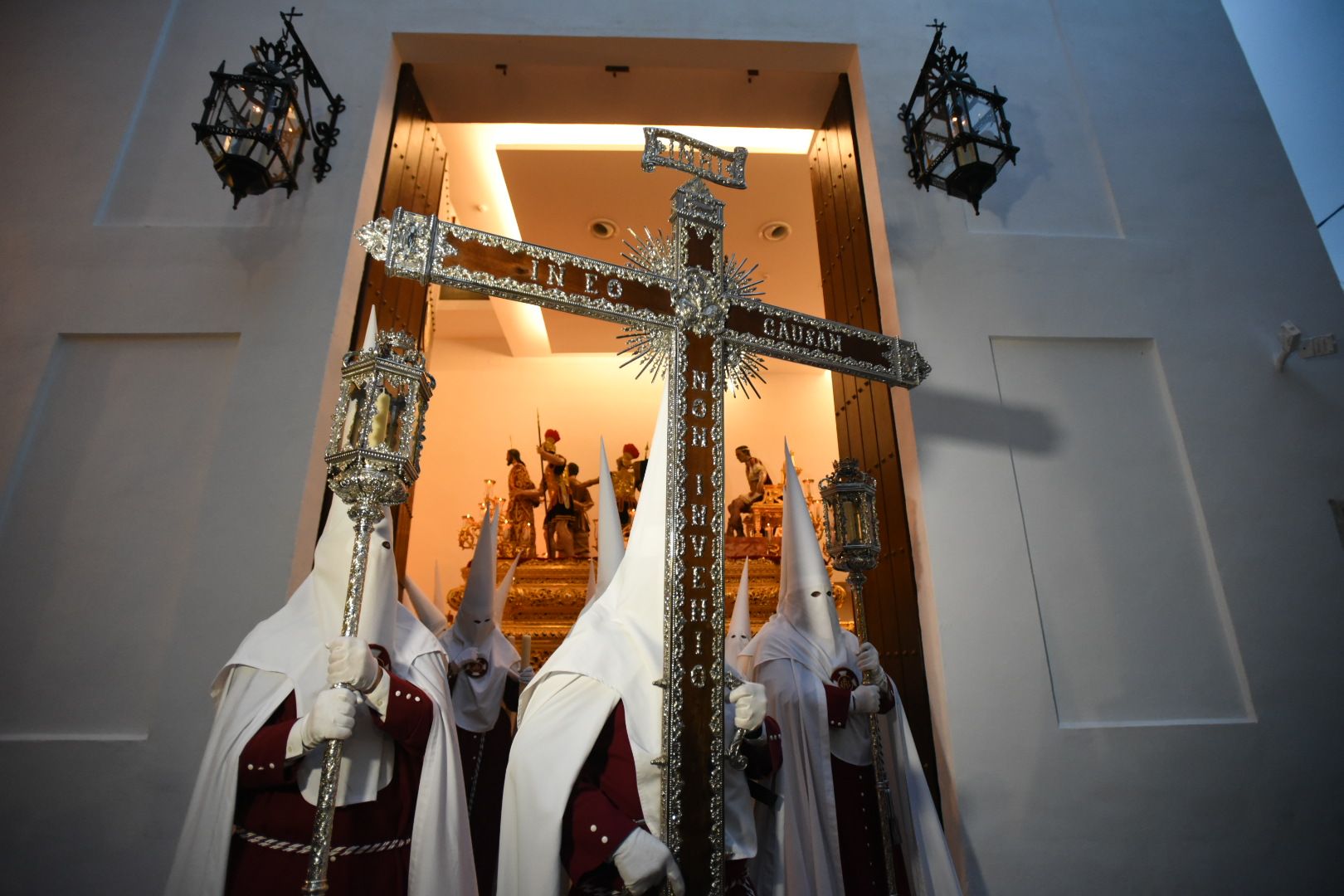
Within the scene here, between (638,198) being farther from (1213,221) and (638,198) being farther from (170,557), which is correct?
(170,557)

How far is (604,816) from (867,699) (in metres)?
1.26

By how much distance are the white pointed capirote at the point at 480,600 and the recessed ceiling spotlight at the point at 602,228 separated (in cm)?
Answer: 409

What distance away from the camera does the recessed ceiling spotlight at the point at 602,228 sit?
735cm

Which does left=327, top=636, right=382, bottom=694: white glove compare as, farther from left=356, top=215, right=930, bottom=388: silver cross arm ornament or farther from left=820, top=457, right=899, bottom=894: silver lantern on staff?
left=820, top=457, right=899, bottom=894: silver lantern on staff

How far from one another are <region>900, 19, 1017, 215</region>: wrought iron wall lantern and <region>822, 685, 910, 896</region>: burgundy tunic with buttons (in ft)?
8.70

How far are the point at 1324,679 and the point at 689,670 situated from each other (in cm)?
340

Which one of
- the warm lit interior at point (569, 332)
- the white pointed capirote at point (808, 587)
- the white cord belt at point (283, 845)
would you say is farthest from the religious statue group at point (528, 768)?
the warm lit interior at point (569, 332)

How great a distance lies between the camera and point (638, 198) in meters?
7.04

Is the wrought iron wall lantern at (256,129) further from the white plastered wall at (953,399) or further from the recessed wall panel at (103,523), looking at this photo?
the recessed wall panel at (103,523)

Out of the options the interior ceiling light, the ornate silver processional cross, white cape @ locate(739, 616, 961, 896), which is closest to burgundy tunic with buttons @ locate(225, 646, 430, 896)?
the ornate silver processional cross

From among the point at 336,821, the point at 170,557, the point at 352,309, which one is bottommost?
the point at 336,821

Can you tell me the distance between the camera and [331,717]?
201 centimetres

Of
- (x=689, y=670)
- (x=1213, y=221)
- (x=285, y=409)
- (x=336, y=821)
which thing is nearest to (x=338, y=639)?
(x=336, y=821)

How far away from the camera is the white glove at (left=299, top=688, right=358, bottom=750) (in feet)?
6.58
